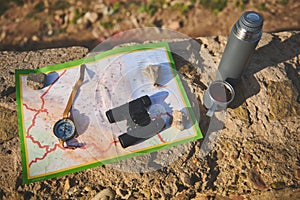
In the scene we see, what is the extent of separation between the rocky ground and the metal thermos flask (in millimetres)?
1055

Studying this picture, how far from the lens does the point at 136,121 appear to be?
1.66 metres

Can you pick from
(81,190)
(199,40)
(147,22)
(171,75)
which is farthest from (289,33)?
(81,190)

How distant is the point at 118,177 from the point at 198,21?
1.74 m

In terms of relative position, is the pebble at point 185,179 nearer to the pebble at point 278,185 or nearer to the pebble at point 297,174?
the pebble at point 278,185

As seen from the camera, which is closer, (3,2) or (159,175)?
(159,175)

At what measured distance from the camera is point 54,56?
195 cm

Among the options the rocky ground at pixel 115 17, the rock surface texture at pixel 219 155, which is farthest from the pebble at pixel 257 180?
the rocky ground at pixel 115 17

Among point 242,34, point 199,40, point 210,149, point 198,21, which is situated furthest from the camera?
point 198,21

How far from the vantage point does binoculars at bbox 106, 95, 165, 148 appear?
1658mm

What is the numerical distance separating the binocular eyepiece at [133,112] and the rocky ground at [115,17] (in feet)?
3.95

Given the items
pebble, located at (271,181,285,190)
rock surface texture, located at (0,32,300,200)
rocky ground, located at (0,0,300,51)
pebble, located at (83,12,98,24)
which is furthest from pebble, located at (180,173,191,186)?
pebble, located at (83,12,98,24)

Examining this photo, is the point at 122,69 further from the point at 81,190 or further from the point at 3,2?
the point at 3,2

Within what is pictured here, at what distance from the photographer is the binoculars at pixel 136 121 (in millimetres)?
1658

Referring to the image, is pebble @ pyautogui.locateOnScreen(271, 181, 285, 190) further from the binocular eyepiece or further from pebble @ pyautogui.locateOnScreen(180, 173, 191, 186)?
the binocular eyepiece
